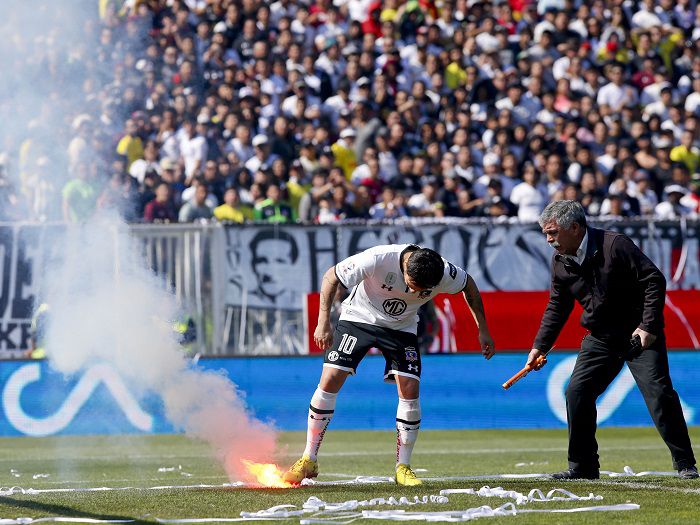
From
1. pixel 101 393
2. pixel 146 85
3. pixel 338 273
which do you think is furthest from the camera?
pixel 146 85

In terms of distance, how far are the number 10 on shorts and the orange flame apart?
1.07 m

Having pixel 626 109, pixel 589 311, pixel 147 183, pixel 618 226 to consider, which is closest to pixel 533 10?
pixel 626 109

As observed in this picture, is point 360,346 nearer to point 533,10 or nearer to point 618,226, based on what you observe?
point 618,226

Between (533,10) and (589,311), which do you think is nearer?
(589,311)

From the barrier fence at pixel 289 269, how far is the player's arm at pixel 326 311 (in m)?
7.78

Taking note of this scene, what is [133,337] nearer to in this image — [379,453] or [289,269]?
[379,453]

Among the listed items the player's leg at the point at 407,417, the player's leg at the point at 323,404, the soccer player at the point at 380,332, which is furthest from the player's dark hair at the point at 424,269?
the player's leg at the point at 323,404

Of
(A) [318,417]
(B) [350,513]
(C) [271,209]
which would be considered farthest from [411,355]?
(C) [271,209]

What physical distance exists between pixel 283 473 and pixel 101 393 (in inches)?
292

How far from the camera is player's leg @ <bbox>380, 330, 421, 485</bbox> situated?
9.54 metres

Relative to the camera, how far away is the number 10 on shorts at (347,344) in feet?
31.3

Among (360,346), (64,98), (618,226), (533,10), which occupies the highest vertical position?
(533,10)

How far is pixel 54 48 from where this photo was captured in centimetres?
1772

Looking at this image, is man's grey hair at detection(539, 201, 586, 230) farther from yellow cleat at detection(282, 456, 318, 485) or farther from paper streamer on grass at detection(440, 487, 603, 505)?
yellow cleat at detection(282, 456, 318, 485)
